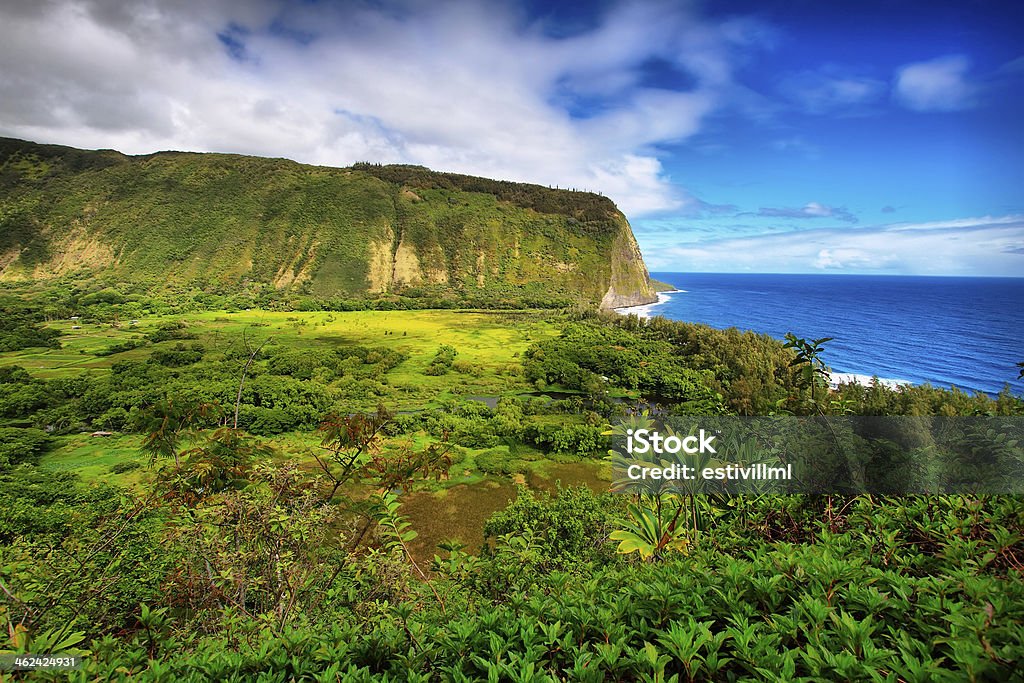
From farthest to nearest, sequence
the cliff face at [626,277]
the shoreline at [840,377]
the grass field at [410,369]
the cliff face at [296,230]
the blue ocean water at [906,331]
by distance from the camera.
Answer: the cliff face at [626,277], the cliff face at [296,230], the blue ocean water at [906,331], the shoreline at [840,377], the grass field at [410,369]

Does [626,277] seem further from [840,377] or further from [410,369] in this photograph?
[410,369]

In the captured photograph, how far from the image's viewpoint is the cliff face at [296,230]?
8794 centimetres

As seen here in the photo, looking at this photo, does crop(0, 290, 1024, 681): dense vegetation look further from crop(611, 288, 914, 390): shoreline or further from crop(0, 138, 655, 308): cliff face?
crop(0, 138, 655, 308): cliff face

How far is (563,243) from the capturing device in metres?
101

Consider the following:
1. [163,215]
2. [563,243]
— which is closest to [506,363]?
[563,243]

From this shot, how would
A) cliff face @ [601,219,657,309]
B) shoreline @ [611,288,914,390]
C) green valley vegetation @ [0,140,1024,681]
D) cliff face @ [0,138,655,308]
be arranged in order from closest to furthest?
1. green valley vegetation @ [0,140,1024,681]
2. shoreline @ [611,288,914,390]
3. cliff face @ [0,138,655,308]
4. cliff face @ [601,219,657,309]

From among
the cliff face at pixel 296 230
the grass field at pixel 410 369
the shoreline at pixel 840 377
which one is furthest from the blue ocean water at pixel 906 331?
the cliff face at pixel 296 230

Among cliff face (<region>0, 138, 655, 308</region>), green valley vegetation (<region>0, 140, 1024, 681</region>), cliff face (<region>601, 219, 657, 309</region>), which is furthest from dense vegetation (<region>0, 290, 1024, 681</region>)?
cliff face (<region>601, 219, 657, 309</region>)

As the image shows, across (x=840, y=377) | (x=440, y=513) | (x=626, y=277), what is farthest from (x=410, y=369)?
(x=626, y=277)

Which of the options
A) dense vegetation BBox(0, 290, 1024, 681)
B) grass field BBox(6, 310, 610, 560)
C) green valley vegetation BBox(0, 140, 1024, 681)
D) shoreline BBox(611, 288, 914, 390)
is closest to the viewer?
dense vegetation BBox(0, 290, 1024, 681)

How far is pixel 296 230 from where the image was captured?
96.9 m

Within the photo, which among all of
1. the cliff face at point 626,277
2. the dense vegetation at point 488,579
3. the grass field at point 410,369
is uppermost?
the cliff face at point 626,277

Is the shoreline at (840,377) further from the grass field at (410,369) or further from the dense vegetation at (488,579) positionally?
the grass field at (410,369)

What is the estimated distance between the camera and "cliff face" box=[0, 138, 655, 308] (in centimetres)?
8794
